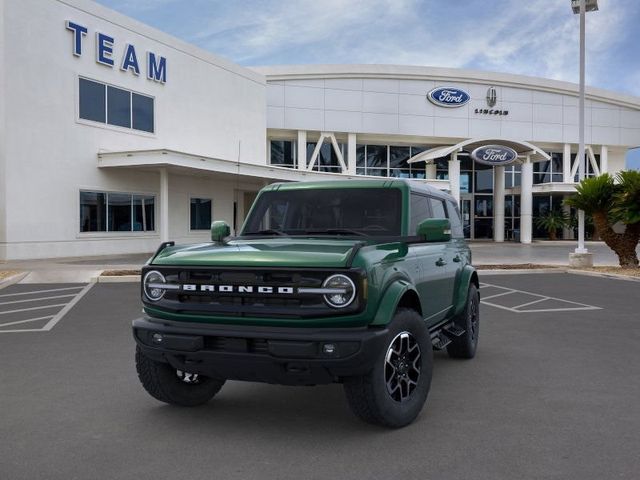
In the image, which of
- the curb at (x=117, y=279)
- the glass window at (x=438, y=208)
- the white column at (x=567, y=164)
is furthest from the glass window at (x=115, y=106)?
the white column at (x=567, y=164)

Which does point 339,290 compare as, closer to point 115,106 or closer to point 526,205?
point 115,106

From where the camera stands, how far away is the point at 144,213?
83.6 ft

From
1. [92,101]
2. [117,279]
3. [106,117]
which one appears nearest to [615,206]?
[117,279]

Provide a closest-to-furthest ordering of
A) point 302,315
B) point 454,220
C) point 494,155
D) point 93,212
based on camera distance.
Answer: point 302,315, point 454,220, point 93,212, point 494,155

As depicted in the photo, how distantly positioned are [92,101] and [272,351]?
21559 mm

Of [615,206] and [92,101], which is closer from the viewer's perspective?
[615,206]

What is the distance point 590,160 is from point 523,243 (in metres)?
11.4

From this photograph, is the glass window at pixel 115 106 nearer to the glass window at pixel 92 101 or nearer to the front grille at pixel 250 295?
the glass window at pixel 92 101

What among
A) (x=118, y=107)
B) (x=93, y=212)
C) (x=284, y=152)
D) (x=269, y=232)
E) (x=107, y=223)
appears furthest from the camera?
(x=284, y=152)

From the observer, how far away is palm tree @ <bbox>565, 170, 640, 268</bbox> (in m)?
16.8

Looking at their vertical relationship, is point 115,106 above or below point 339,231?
above

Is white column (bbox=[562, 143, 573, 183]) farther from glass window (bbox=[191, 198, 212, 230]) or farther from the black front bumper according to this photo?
the black front bumper

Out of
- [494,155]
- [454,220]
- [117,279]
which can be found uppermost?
[494,155]

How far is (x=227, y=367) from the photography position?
3930 mm
